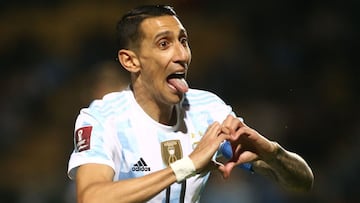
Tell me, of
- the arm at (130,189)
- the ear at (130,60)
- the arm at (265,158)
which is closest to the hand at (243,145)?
the arm at (265,158)

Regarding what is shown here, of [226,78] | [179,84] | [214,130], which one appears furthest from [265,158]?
[226,78]

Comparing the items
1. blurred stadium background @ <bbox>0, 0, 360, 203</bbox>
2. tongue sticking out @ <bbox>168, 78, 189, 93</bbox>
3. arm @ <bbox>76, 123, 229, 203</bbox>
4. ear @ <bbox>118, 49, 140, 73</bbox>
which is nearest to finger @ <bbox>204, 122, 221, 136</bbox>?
arm @ <bbox>76, 123, 229, 203</bbox>

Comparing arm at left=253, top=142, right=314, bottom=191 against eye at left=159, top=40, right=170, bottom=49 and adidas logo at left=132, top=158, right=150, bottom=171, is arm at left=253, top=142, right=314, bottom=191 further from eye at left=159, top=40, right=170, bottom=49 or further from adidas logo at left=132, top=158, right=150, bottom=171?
eye at left=159, top=40, right=170, bottom=49

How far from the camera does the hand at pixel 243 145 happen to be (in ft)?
11.5

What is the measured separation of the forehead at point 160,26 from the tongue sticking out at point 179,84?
23cm

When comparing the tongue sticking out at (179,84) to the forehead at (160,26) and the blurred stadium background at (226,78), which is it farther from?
the blurred stadium background at (226,78)

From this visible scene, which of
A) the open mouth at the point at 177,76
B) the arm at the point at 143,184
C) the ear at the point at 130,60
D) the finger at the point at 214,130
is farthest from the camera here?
the ear at the point at 130,60

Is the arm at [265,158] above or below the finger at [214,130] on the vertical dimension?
below

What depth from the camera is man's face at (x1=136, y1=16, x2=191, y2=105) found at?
3861mm

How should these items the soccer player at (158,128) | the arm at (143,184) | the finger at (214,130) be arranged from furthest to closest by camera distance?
the soccer player at (158,128) → the finger at (214,130) → the arm at (143,184)

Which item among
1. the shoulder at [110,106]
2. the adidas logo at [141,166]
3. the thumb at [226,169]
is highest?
the shoulder at [110,106]

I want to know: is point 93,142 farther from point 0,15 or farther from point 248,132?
point 0,15

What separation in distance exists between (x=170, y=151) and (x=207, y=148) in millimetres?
532

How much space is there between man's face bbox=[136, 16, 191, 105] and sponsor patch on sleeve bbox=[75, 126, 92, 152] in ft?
1.42
